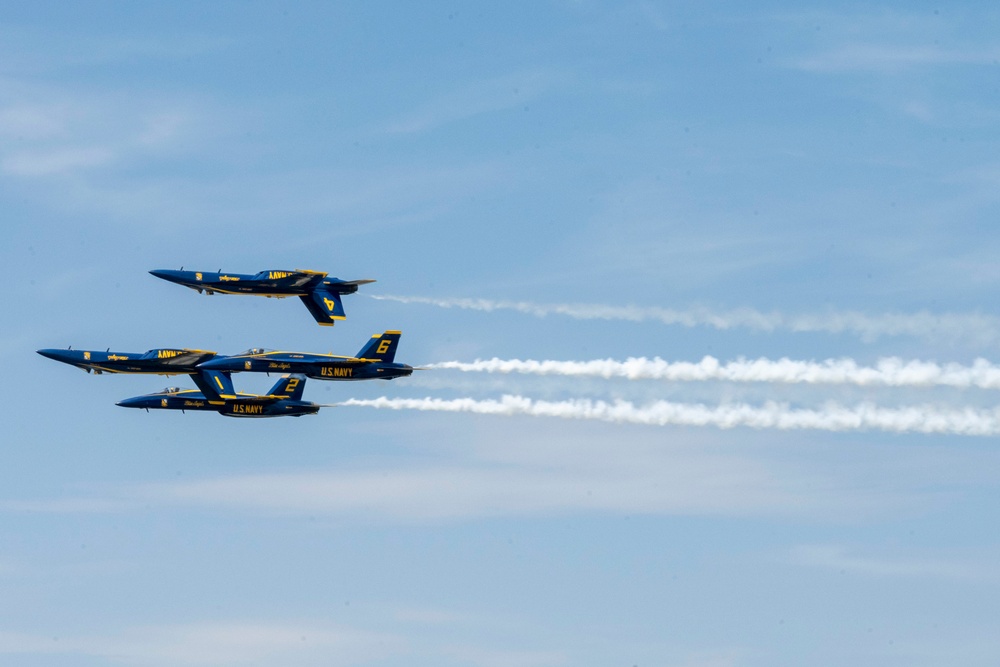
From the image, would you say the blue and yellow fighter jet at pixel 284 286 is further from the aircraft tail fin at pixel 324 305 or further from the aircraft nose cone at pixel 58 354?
the aircraft nose cone at pixel 58 354

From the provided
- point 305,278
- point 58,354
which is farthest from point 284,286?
point 58,354

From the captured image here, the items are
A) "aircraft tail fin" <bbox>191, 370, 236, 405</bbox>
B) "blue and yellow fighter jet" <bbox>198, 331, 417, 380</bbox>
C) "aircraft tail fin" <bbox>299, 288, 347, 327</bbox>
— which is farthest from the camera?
"aircraft tail fin" <bbox>191, 370, 236, 405</bbox>

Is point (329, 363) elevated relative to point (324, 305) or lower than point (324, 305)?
lower

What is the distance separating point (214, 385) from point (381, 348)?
17245 mm

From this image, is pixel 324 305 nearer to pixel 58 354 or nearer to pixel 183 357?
pixel 183 357

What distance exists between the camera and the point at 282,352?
168 meters

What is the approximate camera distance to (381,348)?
6580 inches

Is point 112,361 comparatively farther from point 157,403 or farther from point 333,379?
point 333,379

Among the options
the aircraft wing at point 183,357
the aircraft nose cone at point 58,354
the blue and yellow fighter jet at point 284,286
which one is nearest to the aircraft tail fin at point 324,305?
the blue and yellow fighter jet at point 284,286

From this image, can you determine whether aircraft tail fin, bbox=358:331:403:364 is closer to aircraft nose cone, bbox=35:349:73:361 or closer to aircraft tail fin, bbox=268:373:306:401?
aircraft tail fin, bbox=268:373:306:401

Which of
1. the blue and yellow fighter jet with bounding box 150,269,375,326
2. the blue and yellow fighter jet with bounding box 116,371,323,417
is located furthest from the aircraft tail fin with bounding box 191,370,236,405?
the blue and yellow fighter jet with bounding box 150,269,375,326

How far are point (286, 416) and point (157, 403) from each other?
13.5 meters

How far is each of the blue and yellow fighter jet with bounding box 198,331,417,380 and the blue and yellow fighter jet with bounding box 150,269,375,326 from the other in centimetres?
433

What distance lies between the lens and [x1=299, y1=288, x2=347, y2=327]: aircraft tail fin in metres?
168
